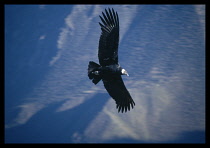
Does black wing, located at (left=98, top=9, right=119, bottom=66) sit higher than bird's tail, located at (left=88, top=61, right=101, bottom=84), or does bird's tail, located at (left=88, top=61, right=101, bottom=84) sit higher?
black wing, located at (left=98, top=9, right=119, bottom=66)

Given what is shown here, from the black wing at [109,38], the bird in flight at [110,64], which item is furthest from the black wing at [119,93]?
the black wing at [109,38]

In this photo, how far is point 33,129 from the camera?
2111 cm

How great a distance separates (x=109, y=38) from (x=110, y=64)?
2.83ft

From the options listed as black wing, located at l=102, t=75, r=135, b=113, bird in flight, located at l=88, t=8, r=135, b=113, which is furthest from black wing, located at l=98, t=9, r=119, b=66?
black wing, located at l=102, t=75, r=135, b=113

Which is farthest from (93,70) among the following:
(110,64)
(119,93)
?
(119,93)

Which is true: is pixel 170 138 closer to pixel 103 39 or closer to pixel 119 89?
pixel 119 89

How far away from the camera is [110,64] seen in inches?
321

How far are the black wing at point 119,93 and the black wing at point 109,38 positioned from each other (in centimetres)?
90

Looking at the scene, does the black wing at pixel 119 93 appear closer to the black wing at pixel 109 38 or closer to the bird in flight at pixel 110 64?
the bird in flight at pixel 110 64

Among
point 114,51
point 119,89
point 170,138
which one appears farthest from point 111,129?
point 114,51

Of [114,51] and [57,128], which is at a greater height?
[114,51]

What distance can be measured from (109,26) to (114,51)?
781 mm

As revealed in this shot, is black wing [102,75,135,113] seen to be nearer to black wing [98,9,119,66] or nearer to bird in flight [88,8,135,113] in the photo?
bird in flight [88,8,135,113]

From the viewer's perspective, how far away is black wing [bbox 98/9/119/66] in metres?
7.75
